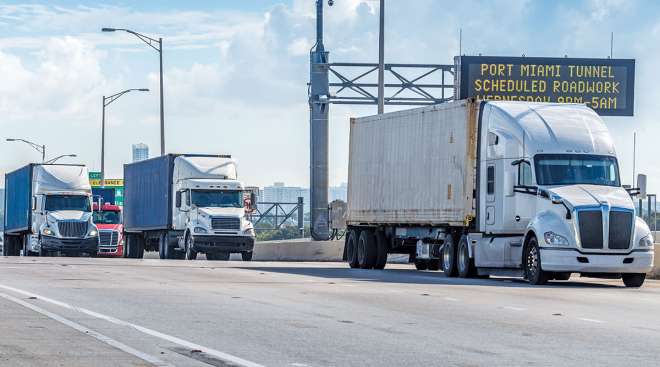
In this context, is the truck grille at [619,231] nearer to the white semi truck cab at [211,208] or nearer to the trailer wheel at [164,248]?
the white semi truck cab at [211,208]

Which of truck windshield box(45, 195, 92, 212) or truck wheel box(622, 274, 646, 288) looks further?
truck windshield box(45, 195, 92, 212)

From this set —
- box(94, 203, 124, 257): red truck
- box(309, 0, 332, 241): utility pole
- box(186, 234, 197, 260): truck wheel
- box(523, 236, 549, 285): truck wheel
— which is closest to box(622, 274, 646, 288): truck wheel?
box(523, 236, 549, 285): truck wheel

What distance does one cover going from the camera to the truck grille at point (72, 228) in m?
57.0

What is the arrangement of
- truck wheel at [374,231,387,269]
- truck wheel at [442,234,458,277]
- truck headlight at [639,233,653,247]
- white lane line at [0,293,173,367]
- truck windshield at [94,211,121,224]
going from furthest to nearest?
truck windshield at [94,211,121,224], truck wheel at [374,231,387,269], truck wheel at [442,234,458,277], truck headlight at [639,233,653,247], white lane line at [0,293,173,367]

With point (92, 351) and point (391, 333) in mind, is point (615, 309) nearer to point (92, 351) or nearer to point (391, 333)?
point (391, 333)

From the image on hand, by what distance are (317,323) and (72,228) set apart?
4088 centimetres

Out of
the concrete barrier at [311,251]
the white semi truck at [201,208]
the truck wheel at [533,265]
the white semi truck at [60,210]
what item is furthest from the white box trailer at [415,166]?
the white semi truck at [60,210]

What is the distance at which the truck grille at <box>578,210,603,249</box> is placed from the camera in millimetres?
28766

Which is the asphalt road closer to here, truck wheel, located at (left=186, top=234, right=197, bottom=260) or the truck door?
the truck door

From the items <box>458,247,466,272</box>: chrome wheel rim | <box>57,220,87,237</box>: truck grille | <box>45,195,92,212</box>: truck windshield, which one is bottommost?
<box>458,247,466,272</box>: chrome wheel rim

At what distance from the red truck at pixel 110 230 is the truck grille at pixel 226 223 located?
15623 millimetres

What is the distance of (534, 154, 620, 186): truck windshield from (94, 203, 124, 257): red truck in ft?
120

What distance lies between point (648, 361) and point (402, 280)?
1731 cm

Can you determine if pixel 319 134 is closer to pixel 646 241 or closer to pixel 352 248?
pixel 352 248
